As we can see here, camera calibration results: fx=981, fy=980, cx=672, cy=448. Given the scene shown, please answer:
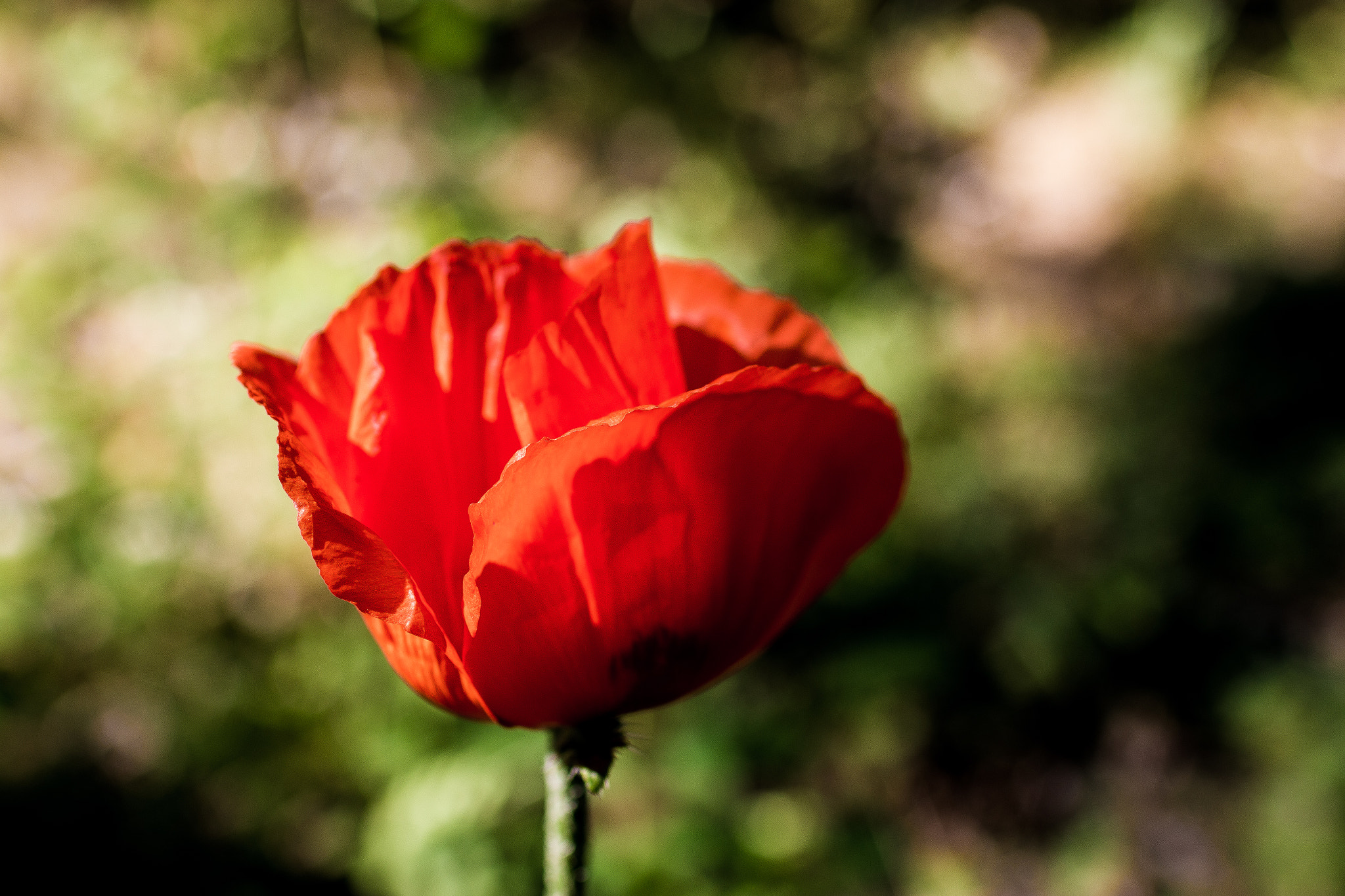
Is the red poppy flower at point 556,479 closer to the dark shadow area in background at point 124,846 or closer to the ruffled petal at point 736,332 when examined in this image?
the ruffled petal at point 736,332

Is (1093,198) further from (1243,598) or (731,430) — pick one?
(731,430)

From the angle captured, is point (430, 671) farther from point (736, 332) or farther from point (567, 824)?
point (736, 332)

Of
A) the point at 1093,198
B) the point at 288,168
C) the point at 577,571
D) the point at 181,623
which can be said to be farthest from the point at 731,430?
the point at 1093,198

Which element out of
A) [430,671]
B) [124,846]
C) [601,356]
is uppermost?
[601,356]

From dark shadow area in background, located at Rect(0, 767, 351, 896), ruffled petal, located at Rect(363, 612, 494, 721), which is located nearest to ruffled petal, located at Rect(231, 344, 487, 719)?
ruffled petal, located at Rect(363, 612, 494, 721)

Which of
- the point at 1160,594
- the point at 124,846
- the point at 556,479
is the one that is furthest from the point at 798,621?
the point at 556,479

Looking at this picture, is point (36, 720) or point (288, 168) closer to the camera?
point (36, 720)
